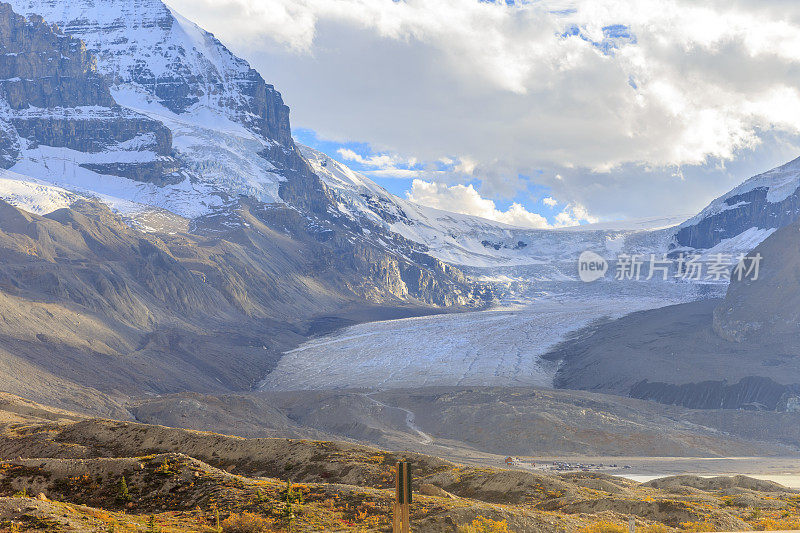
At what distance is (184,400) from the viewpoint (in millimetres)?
80688

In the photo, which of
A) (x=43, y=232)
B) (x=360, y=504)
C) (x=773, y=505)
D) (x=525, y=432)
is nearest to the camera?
(x=360, y=504)

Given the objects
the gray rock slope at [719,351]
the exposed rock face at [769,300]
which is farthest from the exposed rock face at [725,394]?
the exposed rock face at [769,300]

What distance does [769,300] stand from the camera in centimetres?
11812

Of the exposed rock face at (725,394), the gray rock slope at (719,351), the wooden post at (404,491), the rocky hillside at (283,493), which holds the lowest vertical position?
the rocky hillside at (283,493)

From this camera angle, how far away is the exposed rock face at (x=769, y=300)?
113062mm

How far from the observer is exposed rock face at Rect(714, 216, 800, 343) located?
11306 cm

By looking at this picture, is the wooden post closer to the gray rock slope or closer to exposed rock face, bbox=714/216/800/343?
the gray rock slope

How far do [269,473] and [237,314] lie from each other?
484 ft

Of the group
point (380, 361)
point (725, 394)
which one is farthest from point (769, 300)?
point (380, 361)

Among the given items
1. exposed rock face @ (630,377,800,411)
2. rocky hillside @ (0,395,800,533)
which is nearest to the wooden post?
rocky hillside @ (0,395,800,533)

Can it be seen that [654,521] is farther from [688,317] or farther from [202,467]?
[688,317]

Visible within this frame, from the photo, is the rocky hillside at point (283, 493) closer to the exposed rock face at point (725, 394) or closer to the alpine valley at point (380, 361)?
the alpine valley at point (380, 361)

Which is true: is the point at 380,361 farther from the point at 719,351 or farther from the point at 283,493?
the point at 283,493

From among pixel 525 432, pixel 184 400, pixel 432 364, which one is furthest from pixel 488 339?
pixel 184 400
